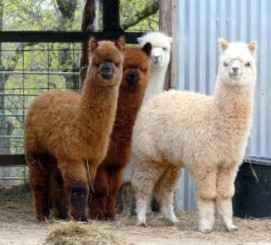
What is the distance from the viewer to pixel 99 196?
9547mm

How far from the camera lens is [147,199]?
938 cm

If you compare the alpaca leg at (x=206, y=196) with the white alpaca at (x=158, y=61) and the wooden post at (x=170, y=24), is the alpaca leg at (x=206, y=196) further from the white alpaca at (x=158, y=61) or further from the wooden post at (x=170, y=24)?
the wooden post at (x=170, y=24)

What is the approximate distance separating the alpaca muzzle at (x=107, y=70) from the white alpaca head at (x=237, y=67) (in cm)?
101

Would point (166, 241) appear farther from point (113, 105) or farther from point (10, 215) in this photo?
point (10, 215)

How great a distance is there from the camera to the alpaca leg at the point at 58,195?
30.8 feet

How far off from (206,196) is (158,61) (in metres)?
1.86

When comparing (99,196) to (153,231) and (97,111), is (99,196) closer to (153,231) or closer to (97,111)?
(153,231)

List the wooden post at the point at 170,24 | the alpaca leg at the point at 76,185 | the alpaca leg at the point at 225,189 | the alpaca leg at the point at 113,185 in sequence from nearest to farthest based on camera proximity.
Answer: the alpaca leg at the point at 225,189 < the alpaca leg at the point at 76,185 < the alpaca leg at the point at 113,185 < the wooden post at the point at 170,24

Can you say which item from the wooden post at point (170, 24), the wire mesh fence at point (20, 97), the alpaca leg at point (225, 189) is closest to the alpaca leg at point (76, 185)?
the alpaca leg at point (225, 189)

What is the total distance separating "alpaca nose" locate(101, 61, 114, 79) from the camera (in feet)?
28.3

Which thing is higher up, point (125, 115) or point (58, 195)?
point (125, 115)

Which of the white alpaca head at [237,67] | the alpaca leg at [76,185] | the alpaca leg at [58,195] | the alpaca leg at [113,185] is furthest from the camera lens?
the alpaca leg at [113,185]

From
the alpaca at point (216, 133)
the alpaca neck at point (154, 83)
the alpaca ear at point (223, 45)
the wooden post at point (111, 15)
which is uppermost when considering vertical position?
the wooden post at point (111, 15)

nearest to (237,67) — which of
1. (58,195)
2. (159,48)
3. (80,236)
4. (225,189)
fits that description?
(225,189)
